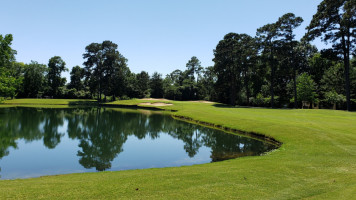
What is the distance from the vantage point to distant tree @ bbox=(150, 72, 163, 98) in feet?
309

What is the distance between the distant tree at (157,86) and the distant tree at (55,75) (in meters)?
35.9

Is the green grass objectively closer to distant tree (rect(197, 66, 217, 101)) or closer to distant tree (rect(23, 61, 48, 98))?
distant tree (rect(197, 66, 217, 101))

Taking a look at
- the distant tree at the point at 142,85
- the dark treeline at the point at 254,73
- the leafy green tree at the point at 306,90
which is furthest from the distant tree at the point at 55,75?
the leafy green tree at the point at 306,90

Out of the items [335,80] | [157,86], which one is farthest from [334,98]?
[157,86]

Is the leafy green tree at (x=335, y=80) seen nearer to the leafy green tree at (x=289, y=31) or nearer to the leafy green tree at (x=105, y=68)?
the leafy green tree at (x=289, y=31)

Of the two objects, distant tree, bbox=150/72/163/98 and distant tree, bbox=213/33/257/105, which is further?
distant tree, bbox=150/72/163/98

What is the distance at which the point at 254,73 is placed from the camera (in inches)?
2667

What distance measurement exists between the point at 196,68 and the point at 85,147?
314ft

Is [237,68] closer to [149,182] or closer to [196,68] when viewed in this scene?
[196,68]

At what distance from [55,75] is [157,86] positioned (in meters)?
40.3

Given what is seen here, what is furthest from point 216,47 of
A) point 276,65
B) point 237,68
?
point 276,65

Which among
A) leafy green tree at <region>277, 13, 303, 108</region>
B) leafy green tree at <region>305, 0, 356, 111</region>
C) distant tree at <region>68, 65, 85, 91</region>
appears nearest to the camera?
leafy green tree at <region>305, 0, 356, 111</region>

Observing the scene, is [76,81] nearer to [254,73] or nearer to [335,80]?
[254,73]

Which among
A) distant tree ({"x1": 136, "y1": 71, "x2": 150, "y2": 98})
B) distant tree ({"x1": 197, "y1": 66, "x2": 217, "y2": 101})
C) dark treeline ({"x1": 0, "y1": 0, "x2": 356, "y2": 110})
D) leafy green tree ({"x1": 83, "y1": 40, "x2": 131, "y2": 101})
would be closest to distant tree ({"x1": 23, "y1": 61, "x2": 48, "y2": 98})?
dark treeline ({"x1": 0, "y1": 0, "x2": 356, "y2": 110})
